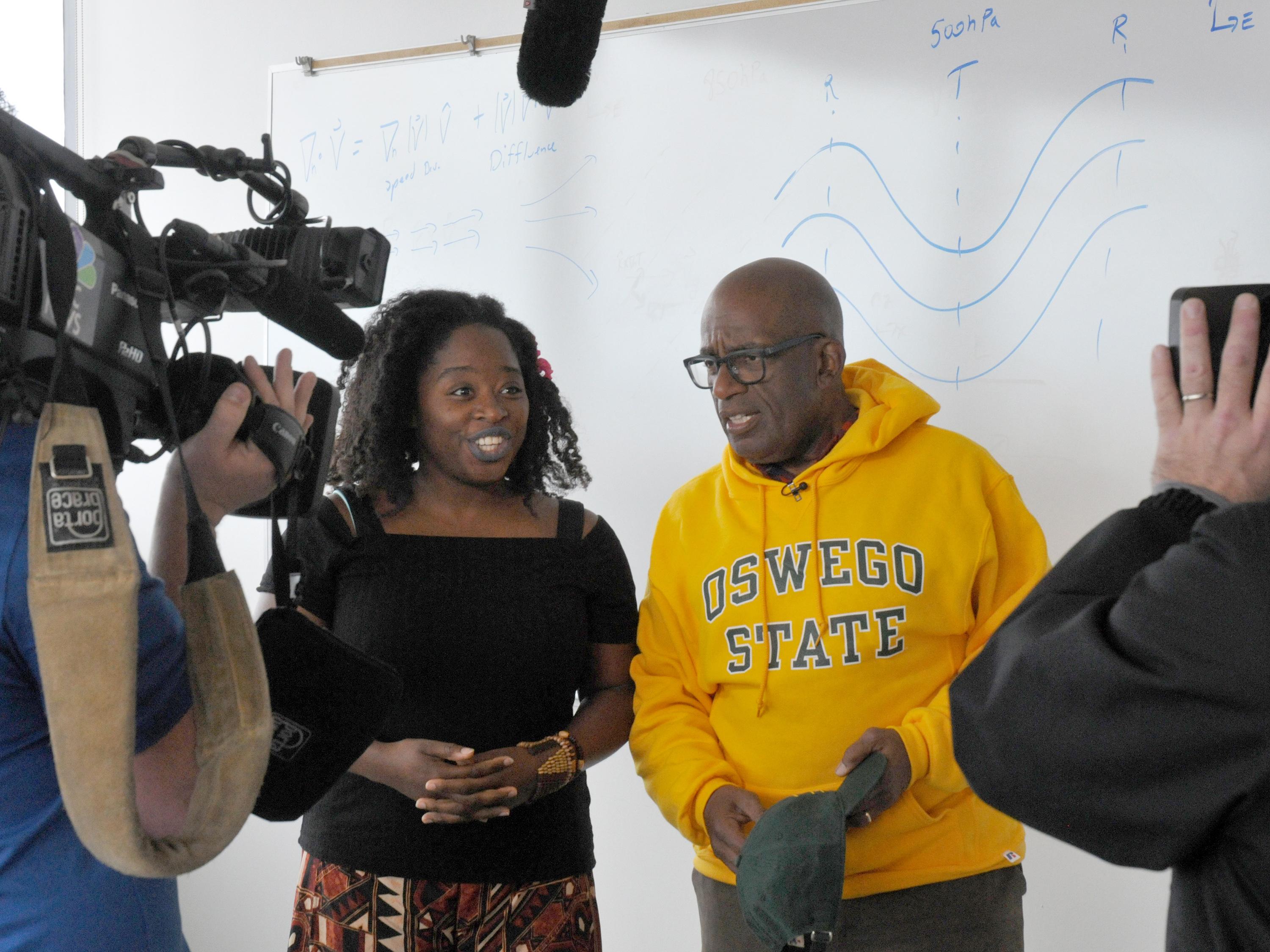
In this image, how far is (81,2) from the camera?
2654 mm

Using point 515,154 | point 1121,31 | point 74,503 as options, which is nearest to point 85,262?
point 74,503

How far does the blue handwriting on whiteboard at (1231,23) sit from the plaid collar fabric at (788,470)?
89 cm

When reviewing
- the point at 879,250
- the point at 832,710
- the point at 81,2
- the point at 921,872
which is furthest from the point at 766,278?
the point at 81,2

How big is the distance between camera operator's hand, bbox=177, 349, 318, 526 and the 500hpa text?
0.67m

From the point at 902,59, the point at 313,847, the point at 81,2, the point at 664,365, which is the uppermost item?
the point at 81,2

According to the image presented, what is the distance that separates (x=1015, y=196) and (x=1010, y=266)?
0.39ft

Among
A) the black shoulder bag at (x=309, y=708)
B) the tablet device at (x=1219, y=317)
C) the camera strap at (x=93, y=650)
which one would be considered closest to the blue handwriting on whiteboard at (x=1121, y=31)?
the tablet device at (x=1219, y=317)

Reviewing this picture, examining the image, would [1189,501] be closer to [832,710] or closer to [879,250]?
[832,710]

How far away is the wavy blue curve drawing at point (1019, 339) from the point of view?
6.02ft

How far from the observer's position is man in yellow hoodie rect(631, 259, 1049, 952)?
4.58 ft

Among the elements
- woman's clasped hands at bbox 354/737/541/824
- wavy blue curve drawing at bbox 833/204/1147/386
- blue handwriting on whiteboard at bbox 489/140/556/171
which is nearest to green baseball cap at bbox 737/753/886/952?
woman's clasped hands at bbox 354/737/541/824

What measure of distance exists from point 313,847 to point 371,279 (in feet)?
2.67

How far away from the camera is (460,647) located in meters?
1.51

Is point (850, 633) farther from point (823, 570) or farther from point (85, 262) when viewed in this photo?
point (85, 262)
